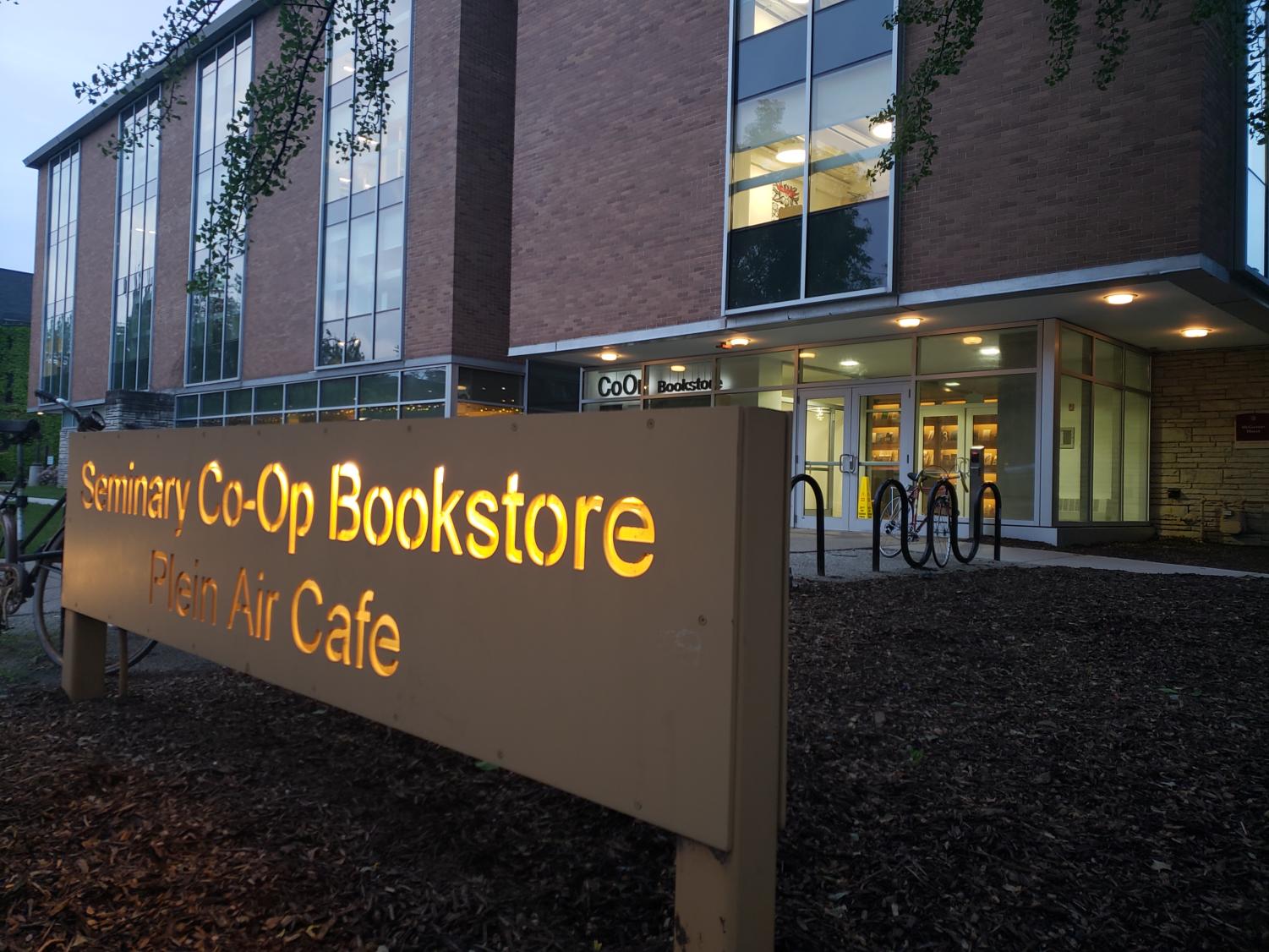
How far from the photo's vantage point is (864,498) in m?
13.9

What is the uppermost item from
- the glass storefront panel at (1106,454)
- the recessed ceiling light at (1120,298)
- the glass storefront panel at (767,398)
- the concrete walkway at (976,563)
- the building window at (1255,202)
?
the building window at (1255,202)

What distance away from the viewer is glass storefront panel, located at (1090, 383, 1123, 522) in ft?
41.2

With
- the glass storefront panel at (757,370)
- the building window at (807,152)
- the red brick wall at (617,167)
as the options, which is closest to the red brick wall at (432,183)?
the red brick wall at (617,167)

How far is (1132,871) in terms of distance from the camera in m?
2.14

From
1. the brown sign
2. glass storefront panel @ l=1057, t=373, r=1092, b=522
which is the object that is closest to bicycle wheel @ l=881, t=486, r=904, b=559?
glass storefront panel @ l=1057, t=373, r=1092, b=522

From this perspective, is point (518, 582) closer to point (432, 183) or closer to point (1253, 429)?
point (1253, 429)

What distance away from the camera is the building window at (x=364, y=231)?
1881 centimetres

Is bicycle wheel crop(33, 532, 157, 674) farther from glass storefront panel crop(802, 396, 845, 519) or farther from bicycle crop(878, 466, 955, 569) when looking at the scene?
glass storefront panel crop(802, 396, 845, 519)

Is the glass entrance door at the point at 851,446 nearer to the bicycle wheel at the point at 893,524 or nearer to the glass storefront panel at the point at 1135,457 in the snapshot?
the bicycle wheel at the point at 893,524

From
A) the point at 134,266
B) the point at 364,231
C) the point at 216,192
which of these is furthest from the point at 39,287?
the point at 364,231

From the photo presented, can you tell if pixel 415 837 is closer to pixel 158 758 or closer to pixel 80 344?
pixel 158 758

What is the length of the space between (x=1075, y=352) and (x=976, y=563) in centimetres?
516

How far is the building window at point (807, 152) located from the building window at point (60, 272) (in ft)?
96.8

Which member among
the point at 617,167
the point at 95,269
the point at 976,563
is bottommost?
the point at 976,563
